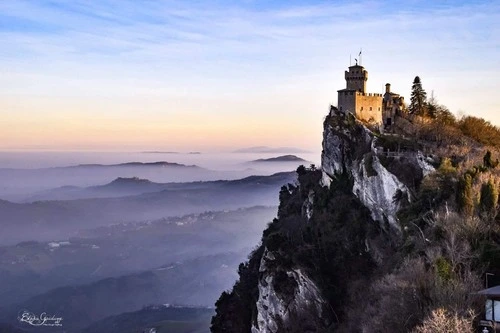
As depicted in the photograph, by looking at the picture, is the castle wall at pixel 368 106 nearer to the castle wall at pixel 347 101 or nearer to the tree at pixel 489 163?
the castle wall at pixel 347 101

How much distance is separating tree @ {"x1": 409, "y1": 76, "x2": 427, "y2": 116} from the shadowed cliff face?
10957 mm

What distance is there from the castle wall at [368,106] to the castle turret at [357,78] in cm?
249

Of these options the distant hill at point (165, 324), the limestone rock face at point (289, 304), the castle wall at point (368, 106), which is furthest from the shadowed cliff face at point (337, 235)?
the distant hill at point (165, 324)

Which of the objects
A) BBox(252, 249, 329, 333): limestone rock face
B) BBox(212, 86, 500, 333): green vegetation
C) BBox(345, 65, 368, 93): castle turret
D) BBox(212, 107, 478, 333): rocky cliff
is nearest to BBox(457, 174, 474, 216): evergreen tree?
BBox(212, 86, 500, 333): green vegetation

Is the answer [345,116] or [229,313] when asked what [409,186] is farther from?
[229,313]

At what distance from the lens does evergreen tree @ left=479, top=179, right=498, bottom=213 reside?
4319cm

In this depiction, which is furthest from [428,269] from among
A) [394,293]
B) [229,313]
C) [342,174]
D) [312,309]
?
[229,313]

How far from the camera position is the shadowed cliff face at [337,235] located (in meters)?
57.8

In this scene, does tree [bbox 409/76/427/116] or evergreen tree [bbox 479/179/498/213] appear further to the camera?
tree [bbox 409/76/427/116]

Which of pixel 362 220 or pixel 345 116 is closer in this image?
pixel 362 220

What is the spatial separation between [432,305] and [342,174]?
139 feet

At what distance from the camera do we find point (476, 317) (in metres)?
30.5

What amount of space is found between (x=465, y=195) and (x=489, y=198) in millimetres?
1824

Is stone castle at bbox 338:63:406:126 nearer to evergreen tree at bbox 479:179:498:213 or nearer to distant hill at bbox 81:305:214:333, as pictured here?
evergreen tree at bbox 479:179:498:213
